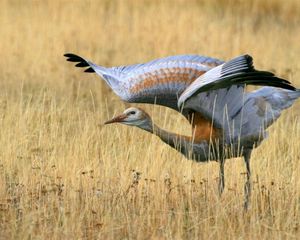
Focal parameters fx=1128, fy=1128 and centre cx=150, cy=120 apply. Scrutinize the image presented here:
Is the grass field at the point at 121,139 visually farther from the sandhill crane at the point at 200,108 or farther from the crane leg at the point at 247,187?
the sandhill crane at the point at 200,108

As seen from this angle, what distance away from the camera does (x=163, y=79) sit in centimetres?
805

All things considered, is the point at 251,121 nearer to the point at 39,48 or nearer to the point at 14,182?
the point at 14,182

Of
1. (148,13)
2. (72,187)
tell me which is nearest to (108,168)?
(72,187)

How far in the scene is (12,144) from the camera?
9430 millimetres

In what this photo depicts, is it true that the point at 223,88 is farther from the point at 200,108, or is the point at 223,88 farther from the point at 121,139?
the point at 121,139

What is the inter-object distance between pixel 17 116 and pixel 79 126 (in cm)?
60

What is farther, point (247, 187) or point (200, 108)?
point (247, 187)

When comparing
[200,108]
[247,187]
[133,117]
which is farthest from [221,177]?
[133,117]

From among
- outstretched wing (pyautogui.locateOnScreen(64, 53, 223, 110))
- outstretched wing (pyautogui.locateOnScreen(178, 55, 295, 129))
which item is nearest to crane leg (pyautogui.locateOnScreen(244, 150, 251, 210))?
outstretched wing (pyautogui.locateOnScreen(178, 55, 295, 129))

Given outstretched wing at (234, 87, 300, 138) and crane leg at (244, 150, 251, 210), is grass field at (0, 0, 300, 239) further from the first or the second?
outstretched wing at (234, 87, 300, 138)

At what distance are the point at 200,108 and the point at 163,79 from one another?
0.34 meters

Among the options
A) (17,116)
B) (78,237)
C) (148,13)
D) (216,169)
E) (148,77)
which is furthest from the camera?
(148,13)

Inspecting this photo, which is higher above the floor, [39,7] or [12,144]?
[39,7]

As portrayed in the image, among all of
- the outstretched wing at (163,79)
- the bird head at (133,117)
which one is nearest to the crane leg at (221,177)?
the outstretched wing at (163,79)
